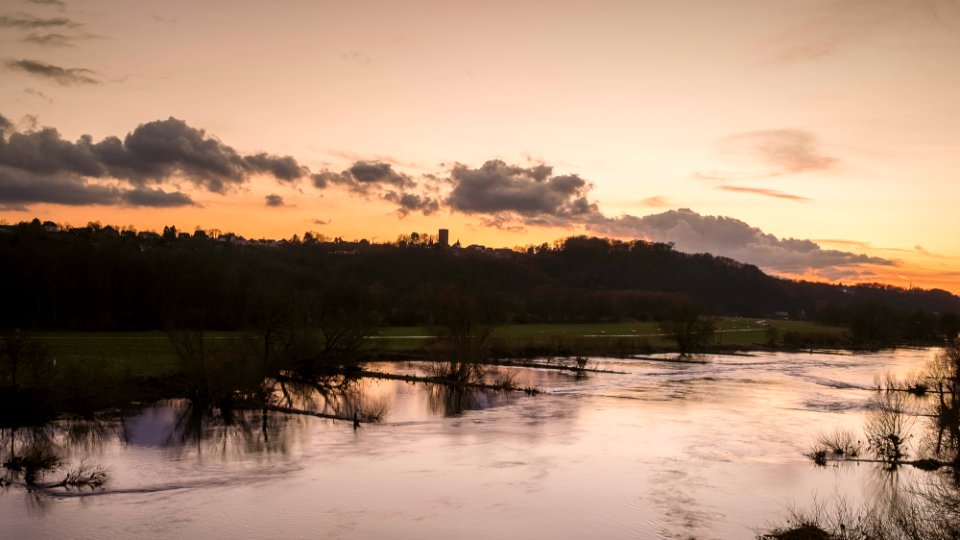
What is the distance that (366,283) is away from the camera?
4769 inches

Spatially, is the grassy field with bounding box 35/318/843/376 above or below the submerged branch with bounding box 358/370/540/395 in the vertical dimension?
above

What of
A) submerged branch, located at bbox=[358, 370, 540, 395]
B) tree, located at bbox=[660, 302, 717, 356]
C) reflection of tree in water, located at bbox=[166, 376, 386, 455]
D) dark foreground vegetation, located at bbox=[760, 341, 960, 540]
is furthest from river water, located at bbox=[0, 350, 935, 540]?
tree, located at bbox=[660, 302, 717, 356]

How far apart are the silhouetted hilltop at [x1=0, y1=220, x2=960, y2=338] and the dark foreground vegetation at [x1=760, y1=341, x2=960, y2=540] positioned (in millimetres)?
28312

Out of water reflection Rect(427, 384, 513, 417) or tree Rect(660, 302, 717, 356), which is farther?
tree Rect(660, 302, 717, 356)

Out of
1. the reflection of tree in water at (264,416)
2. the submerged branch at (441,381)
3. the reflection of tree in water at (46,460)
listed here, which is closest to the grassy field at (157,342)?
the submerged branch at (441,381)

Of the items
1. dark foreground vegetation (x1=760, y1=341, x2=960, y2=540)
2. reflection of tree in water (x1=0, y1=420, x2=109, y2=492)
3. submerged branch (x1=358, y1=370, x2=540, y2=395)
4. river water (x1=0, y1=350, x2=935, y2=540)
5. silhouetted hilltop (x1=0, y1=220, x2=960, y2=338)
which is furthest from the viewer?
silhouetted hilltop (x1=0, y1=220, x2=960, y2=338)

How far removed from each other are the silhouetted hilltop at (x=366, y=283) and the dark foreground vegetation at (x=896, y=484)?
2831 centimetres

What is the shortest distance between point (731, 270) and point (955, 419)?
16033 cm

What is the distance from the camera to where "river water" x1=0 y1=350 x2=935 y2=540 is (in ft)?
58.4

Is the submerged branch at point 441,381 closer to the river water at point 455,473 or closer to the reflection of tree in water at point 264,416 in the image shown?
the river water at point 455,473

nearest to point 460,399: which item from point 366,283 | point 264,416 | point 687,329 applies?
point 264,416

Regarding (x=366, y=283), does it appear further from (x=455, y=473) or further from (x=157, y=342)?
(x=455, y=473)

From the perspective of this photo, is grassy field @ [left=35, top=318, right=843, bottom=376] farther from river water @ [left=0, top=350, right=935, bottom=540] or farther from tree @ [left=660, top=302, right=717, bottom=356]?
river water @ [left=0, top=350, right=935, bottom=540]

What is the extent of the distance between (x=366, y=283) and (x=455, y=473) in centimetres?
10030
